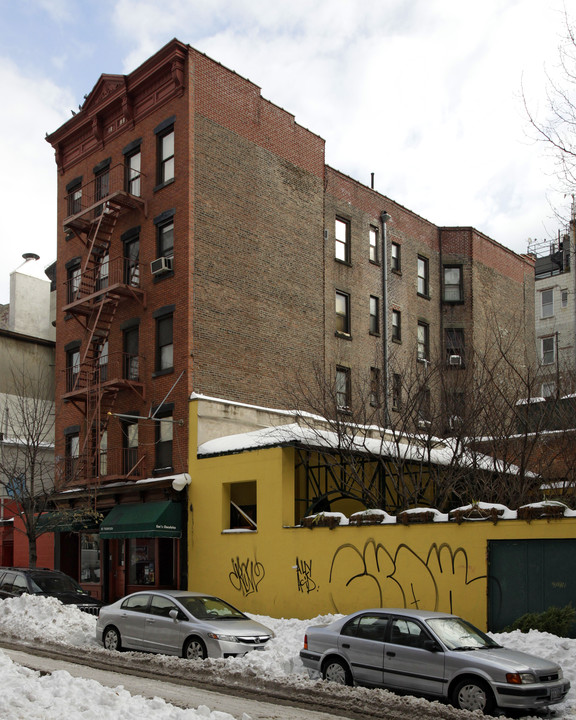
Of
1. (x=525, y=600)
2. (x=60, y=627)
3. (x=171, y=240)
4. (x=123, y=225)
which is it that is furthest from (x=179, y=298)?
(x=525, y=600)

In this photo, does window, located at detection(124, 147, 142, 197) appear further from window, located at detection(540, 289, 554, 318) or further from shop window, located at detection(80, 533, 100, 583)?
window, located at detection(540, 289, 554, 318)

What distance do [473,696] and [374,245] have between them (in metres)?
26.8

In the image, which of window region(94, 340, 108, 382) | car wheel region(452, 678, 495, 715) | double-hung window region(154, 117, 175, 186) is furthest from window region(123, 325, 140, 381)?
car wheel region(452, 678, 495, 715)

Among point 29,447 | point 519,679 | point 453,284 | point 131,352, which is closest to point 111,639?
point 519,679

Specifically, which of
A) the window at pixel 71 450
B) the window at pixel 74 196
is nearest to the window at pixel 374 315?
the window at pixel 74 196

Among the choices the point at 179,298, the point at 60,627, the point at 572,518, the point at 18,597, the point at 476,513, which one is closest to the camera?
the point at 572,518

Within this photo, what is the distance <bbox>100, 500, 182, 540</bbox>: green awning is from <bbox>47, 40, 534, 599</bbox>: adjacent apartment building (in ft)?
0.20

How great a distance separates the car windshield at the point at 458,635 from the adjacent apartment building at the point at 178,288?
44.2ft

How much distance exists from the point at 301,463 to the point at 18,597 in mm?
8330

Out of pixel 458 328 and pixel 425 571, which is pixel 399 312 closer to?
pixel 458 328

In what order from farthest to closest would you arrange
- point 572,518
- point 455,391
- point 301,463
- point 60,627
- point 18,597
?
point 455,391, point 301,463, point 18,597, point 60,627, point 572,518

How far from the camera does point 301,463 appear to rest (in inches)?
927

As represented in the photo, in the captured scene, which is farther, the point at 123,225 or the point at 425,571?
the point at 123,225

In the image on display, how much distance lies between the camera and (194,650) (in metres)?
15.0
